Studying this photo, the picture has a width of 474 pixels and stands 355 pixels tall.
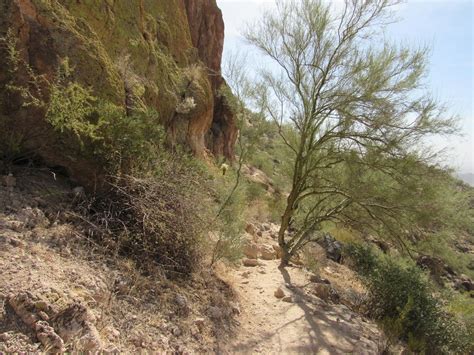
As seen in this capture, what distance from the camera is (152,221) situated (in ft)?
14.7

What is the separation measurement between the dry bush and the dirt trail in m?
1.27

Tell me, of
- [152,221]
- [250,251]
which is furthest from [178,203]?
[250,251]

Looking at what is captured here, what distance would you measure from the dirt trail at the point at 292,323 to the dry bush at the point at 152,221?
50.1 inches

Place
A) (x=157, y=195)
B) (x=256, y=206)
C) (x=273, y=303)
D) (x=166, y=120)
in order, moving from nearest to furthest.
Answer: (x=157, y=195) < (x=273, y=303) < (x=166, y=120) < (x=256, y=206)

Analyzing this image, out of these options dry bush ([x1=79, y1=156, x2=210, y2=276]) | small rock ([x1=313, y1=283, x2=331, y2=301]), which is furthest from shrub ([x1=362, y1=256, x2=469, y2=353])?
dry bush ([x1=79, y1=156, x2=210, y2=276])

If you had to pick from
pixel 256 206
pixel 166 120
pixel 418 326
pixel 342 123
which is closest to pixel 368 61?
pixel 342 123

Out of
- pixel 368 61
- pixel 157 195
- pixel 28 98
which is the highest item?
pixel 368 61

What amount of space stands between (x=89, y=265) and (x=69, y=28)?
3349mm

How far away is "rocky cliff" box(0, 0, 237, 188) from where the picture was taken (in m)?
4.25

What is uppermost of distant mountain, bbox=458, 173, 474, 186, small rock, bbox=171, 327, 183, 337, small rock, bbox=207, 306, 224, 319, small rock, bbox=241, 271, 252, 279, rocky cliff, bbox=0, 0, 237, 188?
distant mountain, bbox=458, 173, 474, 186

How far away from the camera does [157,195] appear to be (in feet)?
15.3

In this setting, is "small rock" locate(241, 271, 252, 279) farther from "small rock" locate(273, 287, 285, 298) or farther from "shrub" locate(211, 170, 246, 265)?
"shrub" locate(211, 170, 246, 265)

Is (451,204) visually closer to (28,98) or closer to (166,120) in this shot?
(166,120)

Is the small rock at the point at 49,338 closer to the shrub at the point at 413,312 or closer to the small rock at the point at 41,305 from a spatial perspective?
the small rock at the point at 41,305
